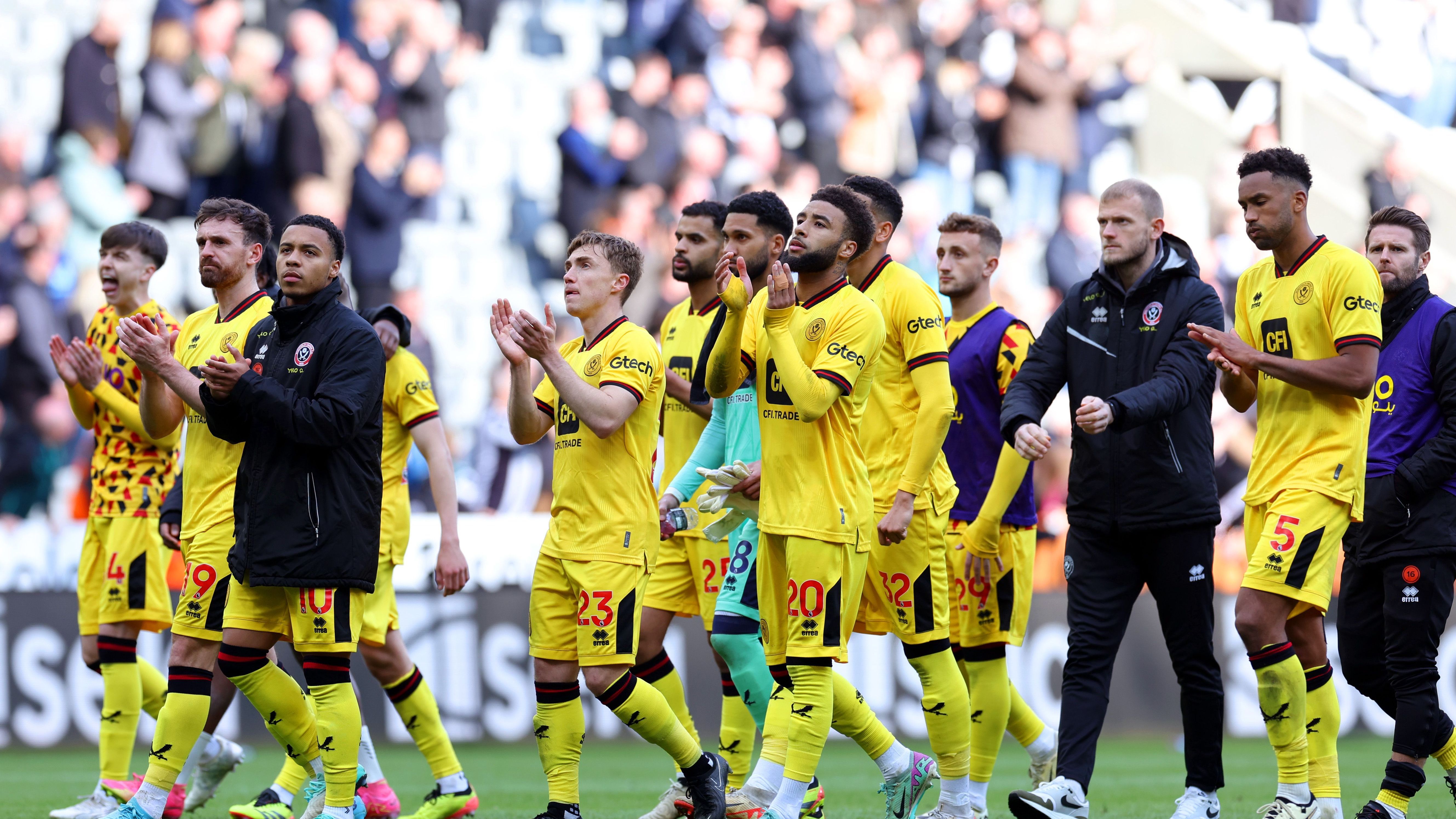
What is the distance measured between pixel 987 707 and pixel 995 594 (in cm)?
52

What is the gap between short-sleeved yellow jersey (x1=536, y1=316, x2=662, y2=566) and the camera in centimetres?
602

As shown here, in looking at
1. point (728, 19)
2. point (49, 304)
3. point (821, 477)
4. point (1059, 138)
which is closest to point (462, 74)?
point (728, 19)

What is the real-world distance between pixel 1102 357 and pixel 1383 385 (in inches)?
68.2

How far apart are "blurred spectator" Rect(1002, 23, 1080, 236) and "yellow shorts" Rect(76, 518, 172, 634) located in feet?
34.7

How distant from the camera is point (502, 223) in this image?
14828mm

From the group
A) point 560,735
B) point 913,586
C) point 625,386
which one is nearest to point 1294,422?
point 913,586

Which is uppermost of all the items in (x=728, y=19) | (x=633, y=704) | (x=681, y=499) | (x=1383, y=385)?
(x=728, y=19)

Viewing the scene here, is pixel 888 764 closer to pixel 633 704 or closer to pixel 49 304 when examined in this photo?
pixel 633 704

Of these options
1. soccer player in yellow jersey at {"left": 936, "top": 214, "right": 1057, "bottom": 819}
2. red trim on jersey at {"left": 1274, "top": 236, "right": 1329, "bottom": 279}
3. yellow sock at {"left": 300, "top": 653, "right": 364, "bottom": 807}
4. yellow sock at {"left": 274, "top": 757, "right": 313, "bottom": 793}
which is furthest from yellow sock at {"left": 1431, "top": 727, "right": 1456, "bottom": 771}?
yellow sock at {"left": 274, "top": 757, "right": 313, "bottom": 793}

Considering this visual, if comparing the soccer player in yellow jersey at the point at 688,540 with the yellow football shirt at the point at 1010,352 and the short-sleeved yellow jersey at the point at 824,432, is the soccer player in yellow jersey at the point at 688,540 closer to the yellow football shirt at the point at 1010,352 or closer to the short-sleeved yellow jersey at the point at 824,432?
the short-sleeved yellow jersey at the point at 824,432

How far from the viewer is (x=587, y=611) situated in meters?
5.91

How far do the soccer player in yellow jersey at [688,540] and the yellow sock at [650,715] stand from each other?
0.63m

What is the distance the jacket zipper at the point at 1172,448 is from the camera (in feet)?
18.9

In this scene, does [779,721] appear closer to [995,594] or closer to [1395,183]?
[995,594]
